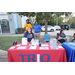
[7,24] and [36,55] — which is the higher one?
[7,24]

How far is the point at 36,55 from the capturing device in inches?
73.2

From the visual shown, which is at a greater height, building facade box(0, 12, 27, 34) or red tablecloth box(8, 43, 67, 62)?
building facade box(0, 12, 27, 34)

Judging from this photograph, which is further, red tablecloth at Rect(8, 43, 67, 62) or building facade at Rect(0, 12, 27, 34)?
building facade at Rect(0, 12, 27, 34)

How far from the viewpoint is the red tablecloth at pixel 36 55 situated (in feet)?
5.97

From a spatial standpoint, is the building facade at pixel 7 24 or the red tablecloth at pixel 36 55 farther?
the building facade at pixel 7 24

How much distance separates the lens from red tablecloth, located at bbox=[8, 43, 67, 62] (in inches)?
71.7

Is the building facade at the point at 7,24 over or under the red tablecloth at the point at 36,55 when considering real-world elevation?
over

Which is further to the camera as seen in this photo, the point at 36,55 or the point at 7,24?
the point at 7,24
